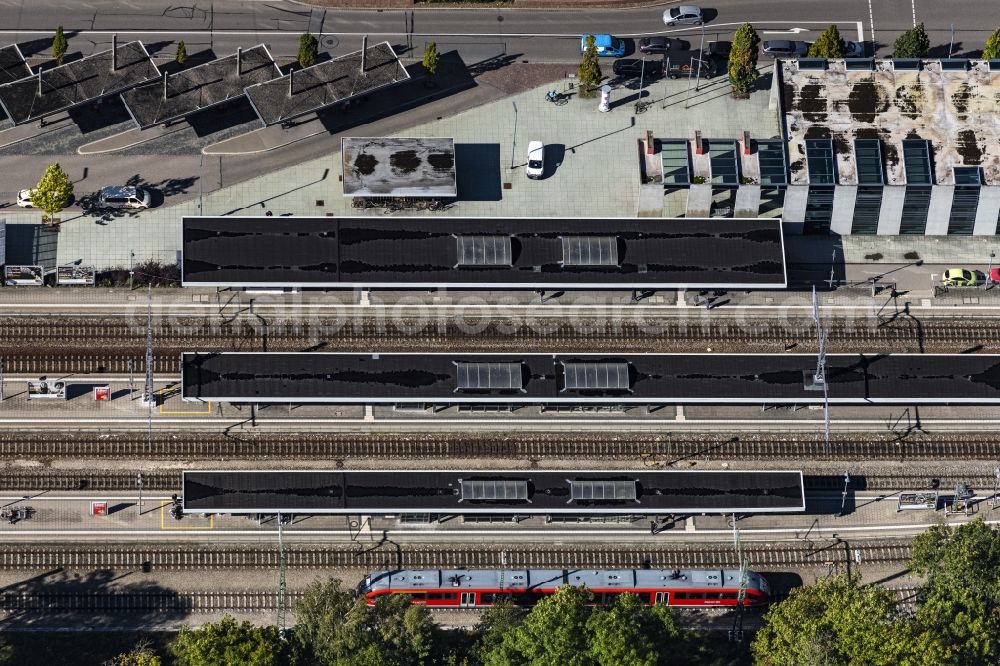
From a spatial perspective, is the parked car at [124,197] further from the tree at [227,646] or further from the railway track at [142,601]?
the tree at [227,646]

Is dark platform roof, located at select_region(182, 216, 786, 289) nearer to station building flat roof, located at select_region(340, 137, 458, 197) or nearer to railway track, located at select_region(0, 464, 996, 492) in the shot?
station building flat roof, located at select_region(340, 137, 458, 197)

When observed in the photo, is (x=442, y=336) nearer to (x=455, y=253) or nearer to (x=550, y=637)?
(x=455, y=253)

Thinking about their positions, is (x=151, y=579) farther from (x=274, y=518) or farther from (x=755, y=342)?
(x=755, y=342)

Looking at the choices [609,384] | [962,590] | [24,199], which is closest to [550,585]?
[609,384]

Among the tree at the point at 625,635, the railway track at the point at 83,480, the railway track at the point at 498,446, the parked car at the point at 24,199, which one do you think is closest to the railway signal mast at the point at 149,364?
the railway track at the point at 498,446

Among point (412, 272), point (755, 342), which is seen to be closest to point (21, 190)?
point (412, 272)
